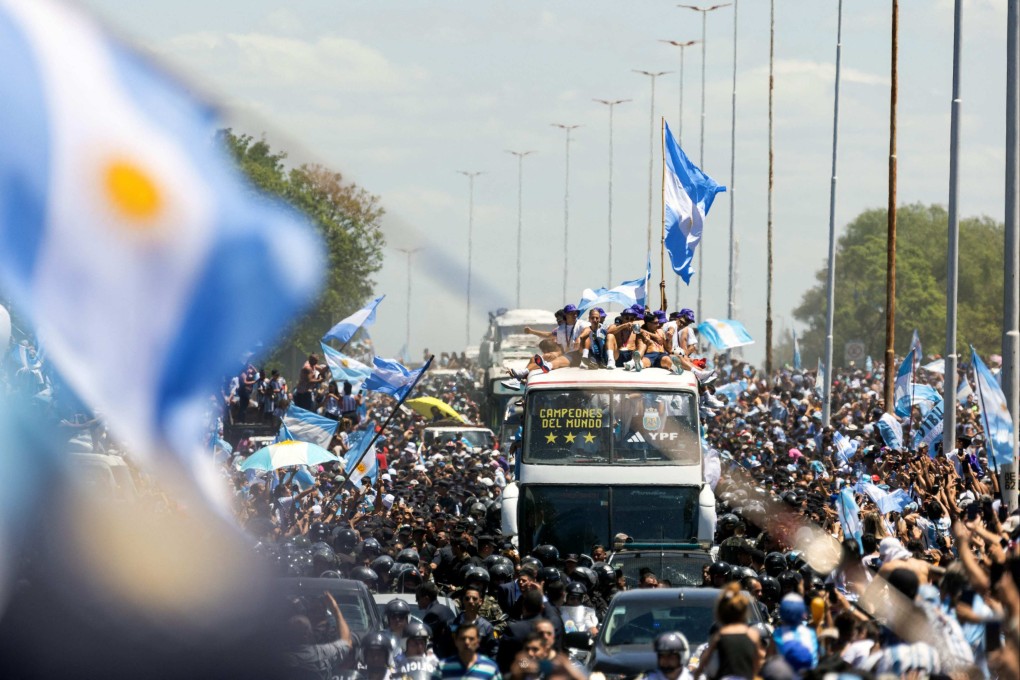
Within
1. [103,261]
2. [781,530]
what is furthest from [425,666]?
[781,530]

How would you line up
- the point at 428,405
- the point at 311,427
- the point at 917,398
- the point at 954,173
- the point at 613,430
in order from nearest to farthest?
the point at 613,430, the point at 311,427, the point at 954,173, the point at 917,398, the point at 428,405

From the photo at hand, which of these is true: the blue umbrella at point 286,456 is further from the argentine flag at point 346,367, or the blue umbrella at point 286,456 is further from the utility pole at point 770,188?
the utility pole at point 770,188

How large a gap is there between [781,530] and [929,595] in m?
9.60

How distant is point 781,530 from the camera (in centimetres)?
1953

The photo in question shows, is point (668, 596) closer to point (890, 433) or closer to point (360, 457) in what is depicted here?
point (360, 457)

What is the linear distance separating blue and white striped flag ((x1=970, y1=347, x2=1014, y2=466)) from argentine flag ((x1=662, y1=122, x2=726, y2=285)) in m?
10.7

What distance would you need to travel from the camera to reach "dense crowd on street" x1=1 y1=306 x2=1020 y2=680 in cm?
989

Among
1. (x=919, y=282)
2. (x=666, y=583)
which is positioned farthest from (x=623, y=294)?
(x=919, y=282)

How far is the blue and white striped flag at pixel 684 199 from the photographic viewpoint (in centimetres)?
2975

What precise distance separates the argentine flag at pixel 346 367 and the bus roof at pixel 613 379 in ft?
25.2

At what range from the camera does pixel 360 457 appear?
72.9 ft

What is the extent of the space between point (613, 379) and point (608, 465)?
967mm

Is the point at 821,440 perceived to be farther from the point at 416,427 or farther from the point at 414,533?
the point at 414,533

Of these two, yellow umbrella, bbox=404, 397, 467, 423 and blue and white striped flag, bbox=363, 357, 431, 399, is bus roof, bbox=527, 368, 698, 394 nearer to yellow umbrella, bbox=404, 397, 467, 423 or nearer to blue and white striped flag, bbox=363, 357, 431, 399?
blue and white striped flag, bbox=363, 357, 431, 399
